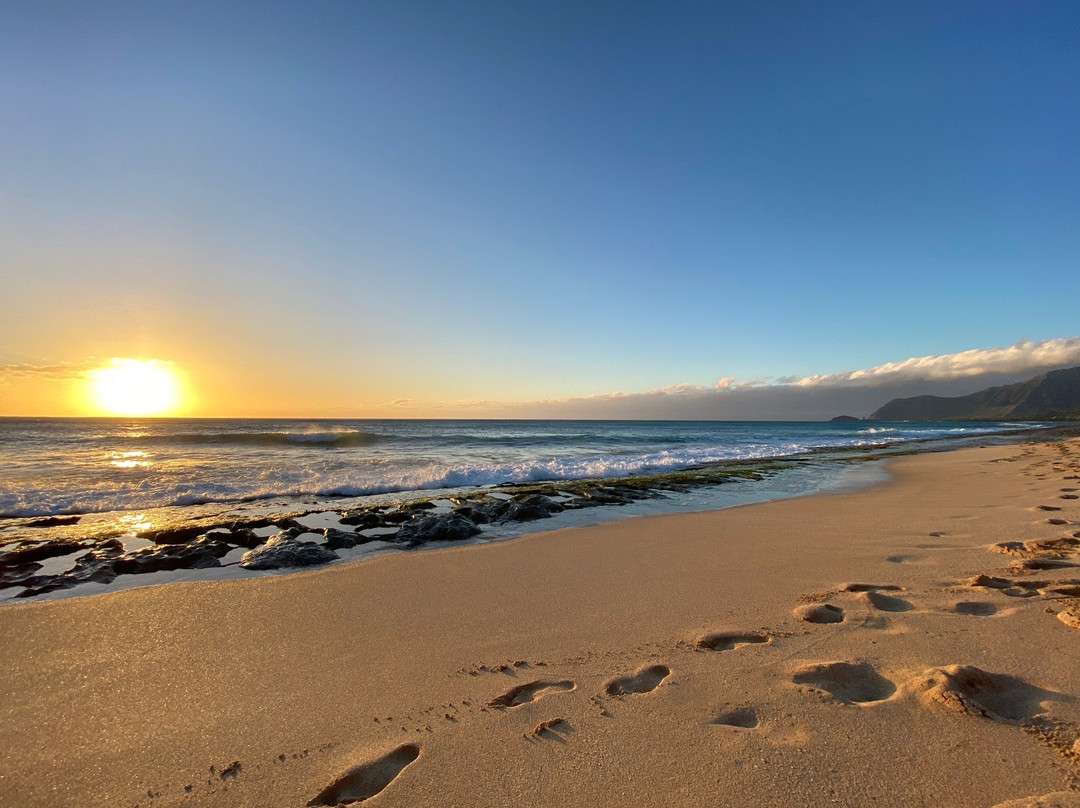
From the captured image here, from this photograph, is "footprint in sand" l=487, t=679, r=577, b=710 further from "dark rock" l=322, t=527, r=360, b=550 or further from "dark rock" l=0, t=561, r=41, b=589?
"dark rock" l=0, t=561, r=41, b=589

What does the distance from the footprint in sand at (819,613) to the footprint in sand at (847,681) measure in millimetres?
806

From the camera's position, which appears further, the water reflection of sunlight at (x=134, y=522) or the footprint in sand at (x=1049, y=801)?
the water reflection of sunlight at (x=134, y=522)

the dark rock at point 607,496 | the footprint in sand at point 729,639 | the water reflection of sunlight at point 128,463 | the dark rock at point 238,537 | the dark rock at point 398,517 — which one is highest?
the footprint in sand at point 729,639


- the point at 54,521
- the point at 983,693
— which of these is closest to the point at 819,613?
the point at 983,693

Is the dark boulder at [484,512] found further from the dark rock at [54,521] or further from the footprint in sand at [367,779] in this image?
the dark rock at [54,521]

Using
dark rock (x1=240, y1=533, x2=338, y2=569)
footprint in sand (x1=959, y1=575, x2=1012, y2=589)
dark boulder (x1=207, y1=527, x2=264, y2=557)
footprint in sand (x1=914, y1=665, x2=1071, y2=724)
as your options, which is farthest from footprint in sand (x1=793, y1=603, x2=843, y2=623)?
dark boulder (x1=207, y1=527, x2=264, y2=557)

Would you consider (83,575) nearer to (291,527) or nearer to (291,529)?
(291,529)

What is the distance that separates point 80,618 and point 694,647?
17.5ft

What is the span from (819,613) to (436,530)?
5.44 metres

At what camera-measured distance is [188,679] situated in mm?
3316

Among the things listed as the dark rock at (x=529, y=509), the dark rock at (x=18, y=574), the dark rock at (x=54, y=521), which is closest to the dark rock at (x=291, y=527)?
the dark rock at (x=18, y=574)

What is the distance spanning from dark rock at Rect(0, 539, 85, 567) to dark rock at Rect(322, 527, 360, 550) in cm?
349

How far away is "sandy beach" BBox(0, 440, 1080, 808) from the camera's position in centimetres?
217

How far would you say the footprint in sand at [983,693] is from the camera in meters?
2.44
